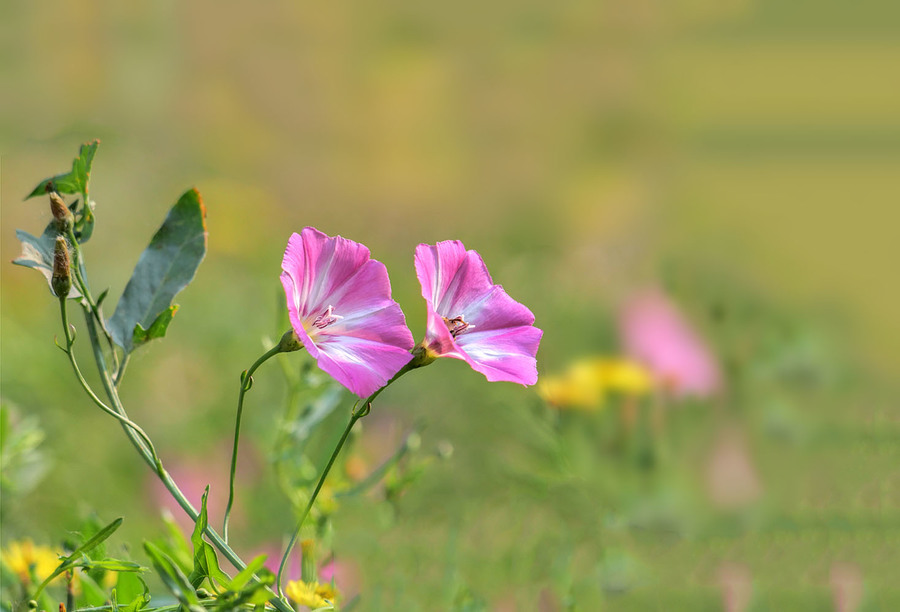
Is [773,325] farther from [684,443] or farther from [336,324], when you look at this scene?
[336,324]

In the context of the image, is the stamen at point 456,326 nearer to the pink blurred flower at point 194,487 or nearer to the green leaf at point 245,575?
the green leaf at point 245,575

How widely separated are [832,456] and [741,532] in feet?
0.51

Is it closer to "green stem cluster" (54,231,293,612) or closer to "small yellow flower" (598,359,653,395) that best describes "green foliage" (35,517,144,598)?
"green stem cluster" (54,231,293,612)

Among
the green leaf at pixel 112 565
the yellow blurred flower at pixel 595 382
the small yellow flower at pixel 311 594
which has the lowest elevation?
the yellow blurred flower at pixel 595 382

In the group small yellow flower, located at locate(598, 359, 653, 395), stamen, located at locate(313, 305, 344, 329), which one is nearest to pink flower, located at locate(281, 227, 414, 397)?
stamen, located at locate(313, 305, 344, 329)

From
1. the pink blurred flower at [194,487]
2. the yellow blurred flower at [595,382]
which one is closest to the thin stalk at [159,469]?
the yellow blurred flower at [595,382]

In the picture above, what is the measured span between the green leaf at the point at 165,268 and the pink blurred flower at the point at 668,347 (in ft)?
1.85

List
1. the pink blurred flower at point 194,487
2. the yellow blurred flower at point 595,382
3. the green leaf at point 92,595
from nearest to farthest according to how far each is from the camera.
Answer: the green leaf at point 92,595
the yellow blurred flower at point 595,382
the pink blurred flower at point 194,487

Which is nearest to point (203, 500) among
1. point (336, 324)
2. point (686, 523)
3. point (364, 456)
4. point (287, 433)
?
point (336, 324)

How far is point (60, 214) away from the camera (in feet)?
0.90

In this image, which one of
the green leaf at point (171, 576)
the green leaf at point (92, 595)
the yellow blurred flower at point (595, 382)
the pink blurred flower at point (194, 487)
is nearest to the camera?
the green leaf at point (171, 576)

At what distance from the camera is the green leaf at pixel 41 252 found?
0.86 feet

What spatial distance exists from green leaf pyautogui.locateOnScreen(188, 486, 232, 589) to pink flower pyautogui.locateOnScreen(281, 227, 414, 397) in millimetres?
54

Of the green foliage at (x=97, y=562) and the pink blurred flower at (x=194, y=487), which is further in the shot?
the pink blurred flower at (x=194, y=487)
